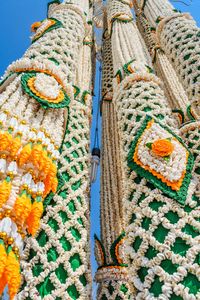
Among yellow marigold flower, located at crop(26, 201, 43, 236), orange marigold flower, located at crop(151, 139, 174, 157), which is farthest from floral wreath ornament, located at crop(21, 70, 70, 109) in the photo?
yellow marigold flower, located at crop(26, 201, 43, 236)

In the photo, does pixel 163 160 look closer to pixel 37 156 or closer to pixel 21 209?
pixel 37 156

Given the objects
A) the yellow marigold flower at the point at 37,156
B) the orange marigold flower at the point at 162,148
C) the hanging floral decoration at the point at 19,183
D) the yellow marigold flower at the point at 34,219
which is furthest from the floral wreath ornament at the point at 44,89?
the yellow marigold flower at the point at 34,219

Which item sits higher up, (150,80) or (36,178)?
(150,80)

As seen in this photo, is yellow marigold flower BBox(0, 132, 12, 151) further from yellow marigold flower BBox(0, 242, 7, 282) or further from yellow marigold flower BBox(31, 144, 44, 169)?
yellow marigold flower BBox(0, 242, 7, 282)

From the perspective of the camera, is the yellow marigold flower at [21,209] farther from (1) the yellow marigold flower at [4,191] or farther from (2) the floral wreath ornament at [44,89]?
(2) the floral wreath ornament at [44,89]

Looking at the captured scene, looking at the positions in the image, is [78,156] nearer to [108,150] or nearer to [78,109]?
[78,109]

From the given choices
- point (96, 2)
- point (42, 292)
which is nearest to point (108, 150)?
point (42, 292)
